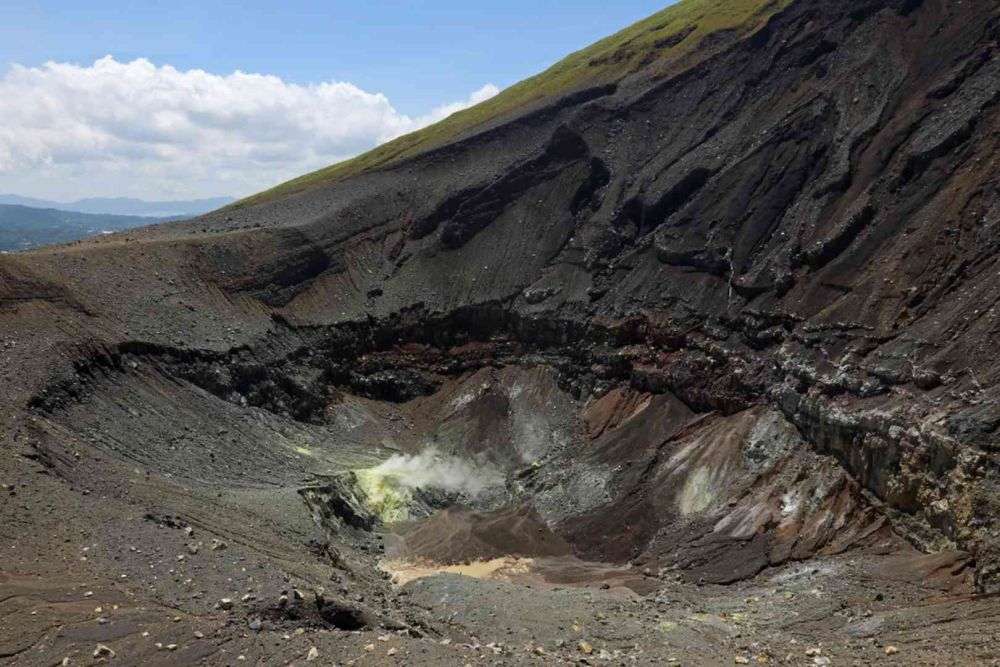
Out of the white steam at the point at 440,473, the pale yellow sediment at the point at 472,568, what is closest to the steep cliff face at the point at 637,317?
the white steam at the point at 440,473

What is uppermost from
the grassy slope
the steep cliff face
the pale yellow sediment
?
the grassy slope

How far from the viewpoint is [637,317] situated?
4312cm

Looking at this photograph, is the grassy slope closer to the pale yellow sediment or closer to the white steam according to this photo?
the white steam

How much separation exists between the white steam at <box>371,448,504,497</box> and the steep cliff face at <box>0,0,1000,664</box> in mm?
1294

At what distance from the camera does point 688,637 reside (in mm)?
19688

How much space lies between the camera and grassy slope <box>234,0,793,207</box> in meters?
60.4

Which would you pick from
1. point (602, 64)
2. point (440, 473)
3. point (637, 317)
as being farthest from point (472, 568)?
point (602, 64)

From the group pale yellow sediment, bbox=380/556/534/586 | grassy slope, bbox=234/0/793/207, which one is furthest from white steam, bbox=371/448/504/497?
grassy slope, bbox=234/0/793/207

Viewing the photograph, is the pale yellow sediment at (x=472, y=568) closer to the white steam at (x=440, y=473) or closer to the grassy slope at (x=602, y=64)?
the white steam at (x=440, y=473)

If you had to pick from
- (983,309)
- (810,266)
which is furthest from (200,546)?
(810,266)

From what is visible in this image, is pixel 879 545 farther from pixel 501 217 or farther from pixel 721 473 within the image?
pixel 501 217

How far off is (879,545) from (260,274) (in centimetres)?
3851

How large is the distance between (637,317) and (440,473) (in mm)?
13987

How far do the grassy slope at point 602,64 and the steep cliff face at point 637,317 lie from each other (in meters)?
1.55
